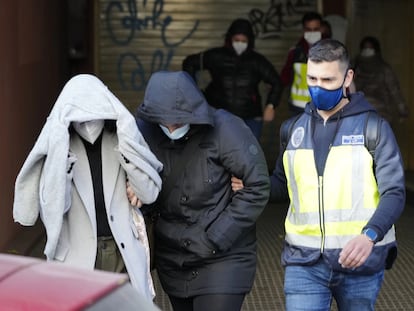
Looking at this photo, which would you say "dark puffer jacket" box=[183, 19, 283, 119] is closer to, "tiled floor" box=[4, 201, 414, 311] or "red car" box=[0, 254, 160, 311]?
"tiled floor" box=[4, 201, 414, 311]

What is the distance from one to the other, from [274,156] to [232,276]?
29.5 feet

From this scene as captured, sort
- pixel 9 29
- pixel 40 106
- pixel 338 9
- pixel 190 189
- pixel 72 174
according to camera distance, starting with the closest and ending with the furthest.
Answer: pixel 72 174, pixel 190 189, pixel 9 29, pixel 40 106, pixel 338 9

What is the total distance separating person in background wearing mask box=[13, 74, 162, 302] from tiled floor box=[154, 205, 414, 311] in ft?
8.09

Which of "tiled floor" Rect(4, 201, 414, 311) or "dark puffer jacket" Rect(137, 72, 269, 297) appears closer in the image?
"dark puffer jacket" Rect(137, 72, 269, 297)

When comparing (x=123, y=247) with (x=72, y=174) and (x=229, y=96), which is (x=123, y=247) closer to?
(x=72, y=174)

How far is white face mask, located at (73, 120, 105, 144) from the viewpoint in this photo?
4570mm

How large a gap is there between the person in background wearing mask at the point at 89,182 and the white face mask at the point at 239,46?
227 inches

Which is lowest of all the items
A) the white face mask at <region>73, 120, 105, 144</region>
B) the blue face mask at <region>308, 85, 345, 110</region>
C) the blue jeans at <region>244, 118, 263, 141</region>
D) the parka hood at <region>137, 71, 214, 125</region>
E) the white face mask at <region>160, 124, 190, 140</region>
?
the blue jeans at <region>244, 118, 263, 141</region>

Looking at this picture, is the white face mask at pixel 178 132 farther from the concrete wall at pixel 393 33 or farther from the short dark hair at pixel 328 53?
the concrete wall at pixel 393 33

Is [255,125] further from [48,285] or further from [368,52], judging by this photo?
[48,285]

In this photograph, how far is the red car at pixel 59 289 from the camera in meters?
2.57

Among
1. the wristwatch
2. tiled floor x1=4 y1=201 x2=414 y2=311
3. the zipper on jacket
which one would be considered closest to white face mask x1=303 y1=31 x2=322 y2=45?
tiled floor x1=4 y1=201 x2=414 y2=311

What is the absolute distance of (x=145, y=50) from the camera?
45.0ft

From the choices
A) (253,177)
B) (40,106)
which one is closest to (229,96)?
(40,106)
